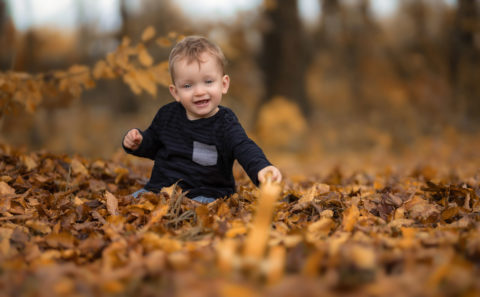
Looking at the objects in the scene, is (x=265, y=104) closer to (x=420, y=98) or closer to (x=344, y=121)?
(x=344, y=121)

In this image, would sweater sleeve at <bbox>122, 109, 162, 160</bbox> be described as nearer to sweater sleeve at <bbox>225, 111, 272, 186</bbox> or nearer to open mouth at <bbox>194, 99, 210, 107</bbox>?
open mouth at <bbox>194, 99, 210, 107</bbox>

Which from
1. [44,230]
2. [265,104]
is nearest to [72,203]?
[44,230]

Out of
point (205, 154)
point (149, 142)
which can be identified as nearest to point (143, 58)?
point (149, 142)

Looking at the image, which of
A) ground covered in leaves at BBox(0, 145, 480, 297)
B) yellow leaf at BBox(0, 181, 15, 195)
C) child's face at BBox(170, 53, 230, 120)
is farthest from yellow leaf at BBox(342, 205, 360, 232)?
yellow leaf at BBox(0, 181, 15, 195)

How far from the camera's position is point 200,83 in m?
2.41

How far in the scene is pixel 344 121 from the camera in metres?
9.88

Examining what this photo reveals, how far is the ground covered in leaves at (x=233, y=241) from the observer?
3.89 ft

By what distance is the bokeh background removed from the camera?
26.6 feet

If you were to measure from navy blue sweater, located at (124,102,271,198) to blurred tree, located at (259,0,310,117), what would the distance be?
253 inches

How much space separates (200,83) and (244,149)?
462 millimetres

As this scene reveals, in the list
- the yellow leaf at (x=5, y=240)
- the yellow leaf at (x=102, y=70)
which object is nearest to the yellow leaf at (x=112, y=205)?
the yellow leaf at (x=5, y=240)

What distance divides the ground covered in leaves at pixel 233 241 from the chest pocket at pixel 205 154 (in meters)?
0.26

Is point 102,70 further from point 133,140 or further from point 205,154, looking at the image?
point 205,154

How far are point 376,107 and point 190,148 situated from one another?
369 inches
